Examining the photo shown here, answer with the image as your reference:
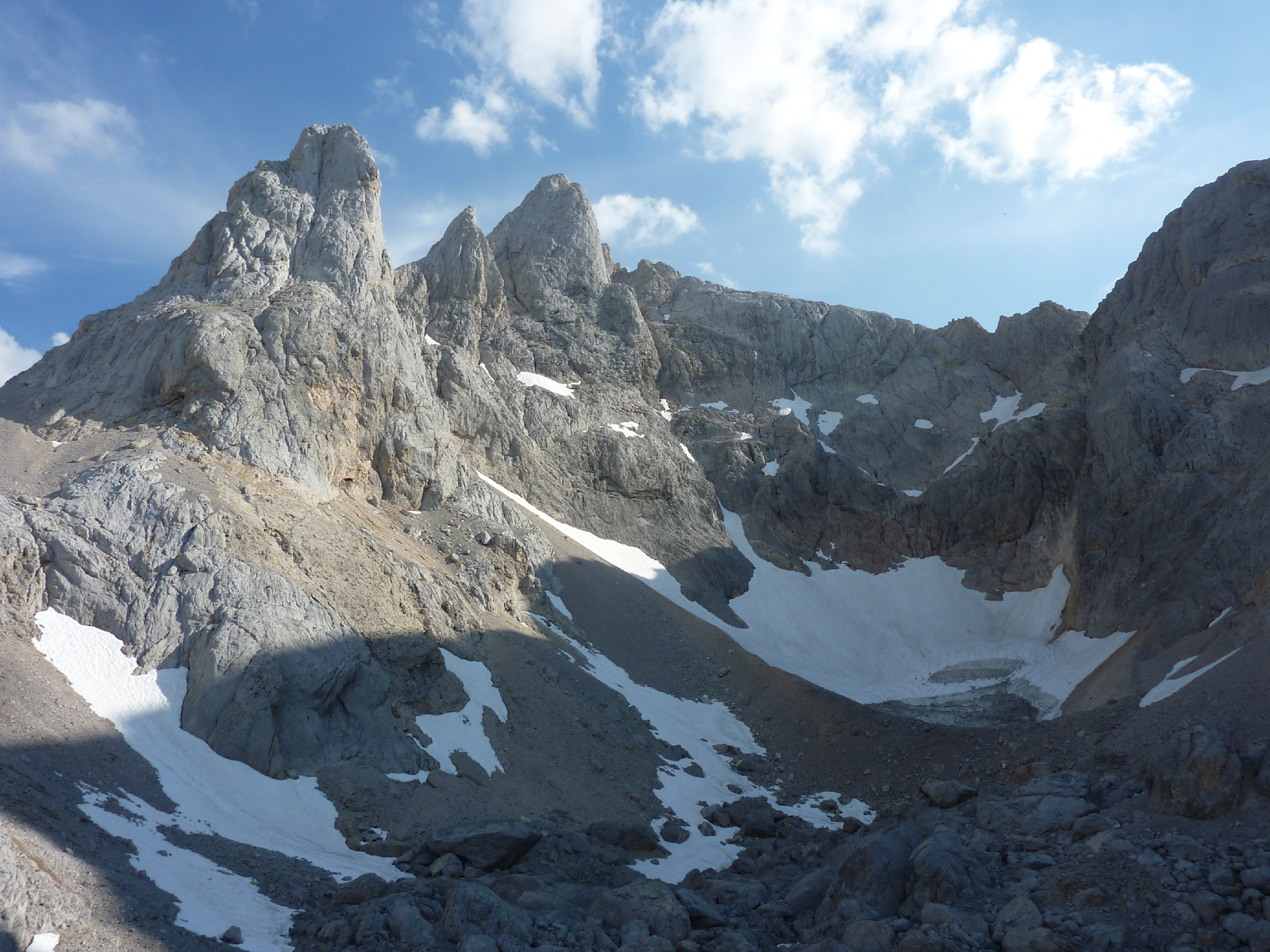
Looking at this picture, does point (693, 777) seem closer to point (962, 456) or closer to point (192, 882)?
point (192, 882)

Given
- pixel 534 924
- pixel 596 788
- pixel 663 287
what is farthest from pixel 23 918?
pixel 663 287

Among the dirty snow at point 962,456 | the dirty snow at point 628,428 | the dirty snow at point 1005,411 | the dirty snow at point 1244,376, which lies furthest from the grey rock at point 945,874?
the dirty snow at point 1005,411

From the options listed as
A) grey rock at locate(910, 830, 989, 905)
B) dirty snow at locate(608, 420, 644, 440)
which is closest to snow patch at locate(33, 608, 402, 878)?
grey rock at locate(910, 830, 989, 905)

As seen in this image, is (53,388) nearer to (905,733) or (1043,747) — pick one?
(905,733)

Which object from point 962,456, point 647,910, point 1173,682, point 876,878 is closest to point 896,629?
point 1173,682

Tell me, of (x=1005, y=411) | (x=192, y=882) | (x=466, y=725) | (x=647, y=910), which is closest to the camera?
(x=192, y=882)

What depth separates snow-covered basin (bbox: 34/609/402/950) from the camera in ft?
50.5

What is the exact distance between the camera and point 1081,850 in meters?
18.5

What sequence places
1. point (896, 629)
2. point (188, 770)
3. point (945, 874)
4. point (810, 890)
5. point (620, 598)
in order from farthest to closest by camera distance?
point (896, 629) < point (620, 598) < point (188, 770) < point (810, 890) < point (945, 874)

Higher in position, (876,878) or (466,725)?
(466,725)

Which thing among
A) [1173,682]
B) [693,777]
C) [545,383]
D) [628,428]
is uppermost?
[545,383]

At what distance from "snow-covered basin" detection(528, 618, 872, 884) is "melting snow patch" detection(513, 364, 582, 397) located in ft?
78.9

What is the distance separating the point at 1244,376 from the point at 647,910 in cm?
4716

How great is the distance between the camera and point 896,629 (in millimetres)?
51781
